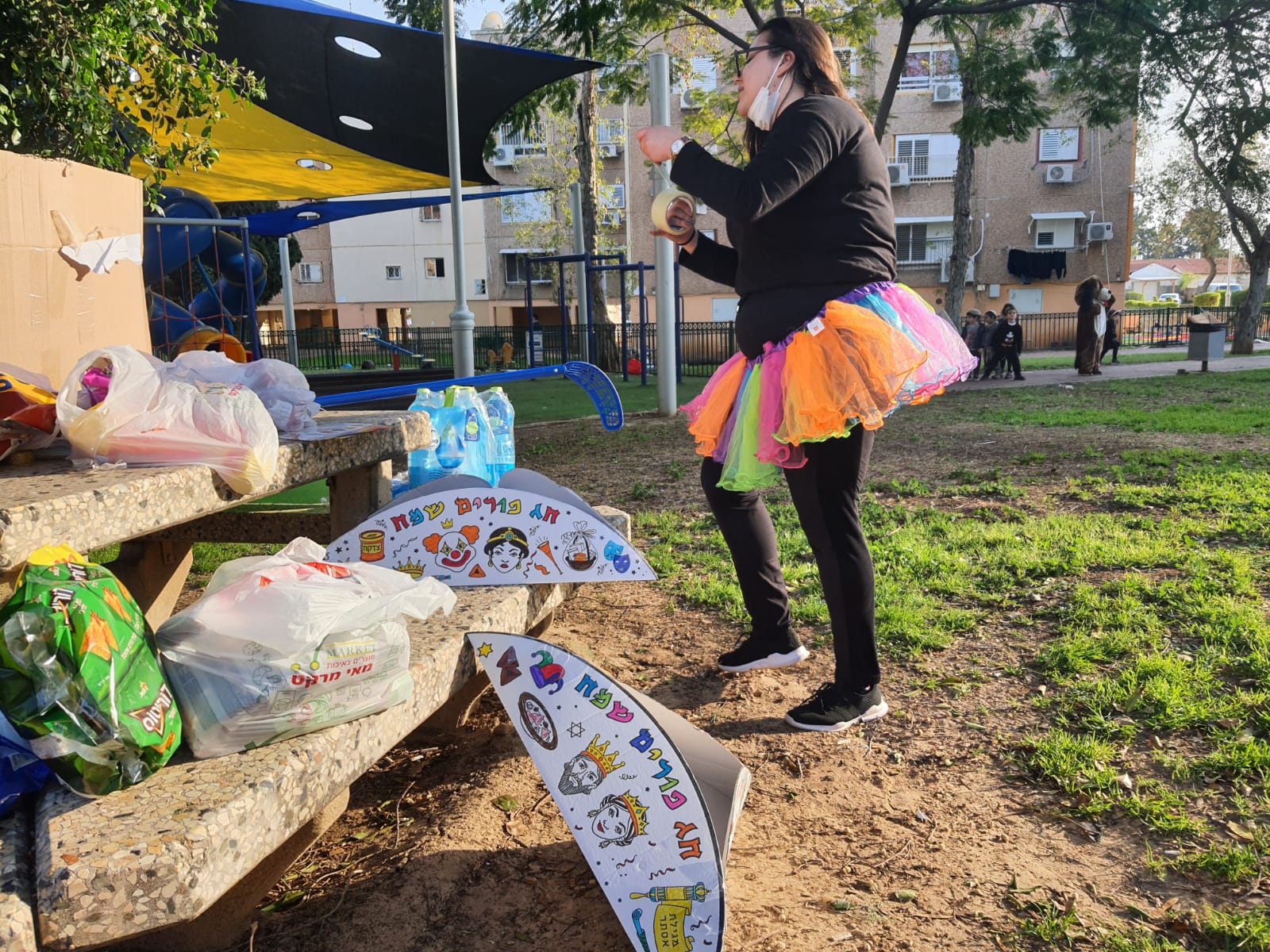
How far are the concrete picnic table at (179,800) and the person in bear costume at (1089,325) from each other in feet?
55.4

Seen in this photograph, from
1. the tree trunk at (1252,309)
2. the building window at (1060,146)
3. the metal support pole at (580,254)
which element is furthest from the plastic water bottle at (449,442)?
the building window at (1060,146)

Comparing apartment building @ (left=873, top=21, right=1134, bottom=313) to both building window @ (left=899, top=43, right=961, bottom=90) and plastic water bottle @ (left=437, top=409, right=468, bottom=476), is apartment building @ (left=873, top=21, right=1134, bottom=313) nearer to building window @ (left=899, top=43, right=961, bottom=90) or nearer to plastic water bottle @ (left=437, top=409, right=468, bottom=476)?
building window @ (left=899, top=43, right=961, bottom=90)

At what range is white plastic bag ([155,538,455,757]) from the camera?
1434 millimetres

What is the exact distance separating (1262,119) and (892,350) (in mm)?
16578

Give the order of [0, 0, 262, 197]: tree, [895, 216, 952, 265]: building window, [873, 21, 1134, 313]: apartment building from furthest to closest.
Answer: [895, 216, 952, 265]: building window
[873, 21, 1134, 313]: apartment building
[0, 0, 262, 197]: tree

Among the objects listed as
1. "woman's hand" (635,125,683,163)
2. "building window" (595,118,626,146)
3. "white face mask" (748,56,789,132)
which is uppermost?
"building window" (595,118,626,146)

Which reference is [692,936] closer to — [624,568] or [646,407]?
[624,568]

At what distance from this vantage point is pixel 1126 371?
1756 cm

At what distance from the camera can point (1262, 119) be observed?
1498 centimetres

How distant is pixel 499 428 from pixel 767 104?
5.91 feet

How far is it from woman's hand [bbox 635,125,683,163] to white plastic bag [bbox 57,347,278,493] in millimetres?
1237

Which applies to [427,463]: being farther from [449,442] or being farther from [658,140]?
[658,140]

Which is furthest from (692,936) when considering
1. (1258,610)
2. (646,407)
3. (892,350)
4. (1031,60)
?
(1031,60)

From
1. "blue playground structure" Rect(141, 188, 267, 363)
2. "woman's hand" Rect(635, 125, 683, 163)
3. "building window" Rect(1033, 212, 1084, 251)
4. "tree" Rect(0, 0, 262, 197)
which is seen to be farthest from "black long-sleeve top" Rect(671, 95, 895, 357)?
"building window" Rect(1033, 212, 1084, 251)
